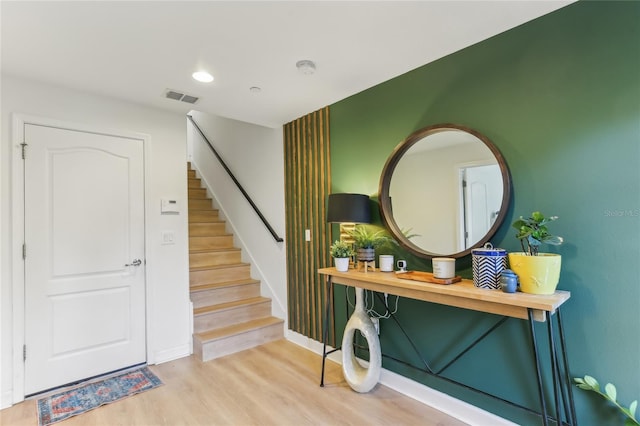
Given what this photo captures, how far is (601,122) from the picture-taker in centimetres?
157

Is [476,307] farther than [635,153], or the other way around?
[476,307]

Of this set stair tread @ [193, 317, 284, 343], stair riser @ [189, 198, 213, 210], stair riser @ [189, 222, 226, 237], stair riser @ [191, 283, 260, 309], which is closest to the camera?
stair tread @ [193, 317, 284, 343]

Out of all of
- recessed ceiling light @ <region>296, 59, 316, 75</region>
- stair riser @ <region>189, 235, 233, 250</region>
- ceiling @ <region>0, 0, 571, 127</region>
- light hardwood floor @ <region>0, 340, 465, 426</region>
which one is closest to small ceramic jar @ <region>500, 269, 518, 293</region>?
light hardwood floor @ <region>0, 340, 465, 426</region>

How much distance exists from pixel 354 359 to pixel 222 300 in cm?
173

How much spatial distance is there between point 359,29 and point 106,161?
7.51 feet

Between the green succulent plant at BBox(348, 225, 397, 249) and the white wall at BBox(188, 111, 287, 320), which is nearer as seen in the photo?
the green succulent plant at BBox(348, 225, 397, 249)

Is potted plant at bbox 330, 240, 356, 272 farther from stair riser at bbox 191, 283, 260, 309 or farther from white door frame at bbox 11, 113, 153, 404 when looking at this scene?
white door frame at bbox 11, 113, 153, 404

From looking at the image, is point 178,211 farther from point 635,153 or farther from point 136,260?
point 635,153

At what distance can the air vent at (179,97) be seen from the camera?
8.61 ft

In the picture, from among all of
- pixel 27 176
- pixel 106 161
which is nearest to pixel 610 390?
pixel 106 161


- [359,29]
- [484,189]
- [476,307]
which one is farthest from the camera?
[484,189]

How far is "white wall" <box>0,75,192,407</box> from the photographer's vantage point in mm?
2283

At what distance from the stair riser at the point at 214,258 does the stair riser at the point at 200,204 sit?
1.09 m

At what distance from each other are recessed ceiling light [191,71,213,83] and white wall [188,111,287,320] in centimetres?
124
